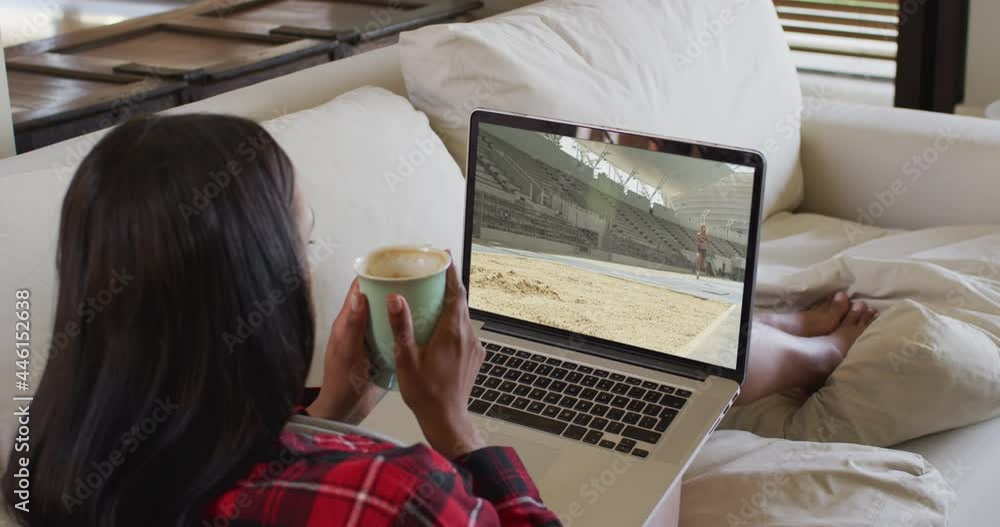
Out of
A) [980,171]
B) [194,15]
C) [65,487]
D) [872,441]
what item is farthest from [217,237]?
[980,171]

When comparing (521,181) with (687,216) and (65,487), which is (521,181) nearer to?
(687,216)

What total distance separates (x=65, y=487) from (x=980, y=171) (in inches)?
68.2

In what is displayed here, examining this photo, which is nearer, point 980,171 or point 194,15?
point 194,15

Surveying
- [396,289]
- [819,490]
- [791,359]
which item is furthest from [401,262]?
[791,359]

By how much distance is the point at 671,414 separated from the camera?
3.59 feet

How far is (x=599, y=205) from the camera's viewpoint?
3.89 feet

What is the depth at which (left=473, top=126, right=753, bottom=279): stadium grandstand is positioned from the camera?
112cm

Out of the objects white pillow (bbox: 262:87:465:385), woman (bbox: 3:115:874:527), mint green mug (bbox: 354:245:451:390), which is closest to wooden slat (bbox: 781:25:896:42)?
white pillow (bbox: 262:87:465:385)

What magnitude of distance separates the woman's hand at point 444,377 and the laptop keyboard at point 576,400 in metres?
0.21

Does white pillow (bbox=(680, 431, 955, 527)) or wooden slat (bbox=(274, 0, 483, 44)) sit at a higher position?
wooden slat (bbox=(274, 0, 483, 44))

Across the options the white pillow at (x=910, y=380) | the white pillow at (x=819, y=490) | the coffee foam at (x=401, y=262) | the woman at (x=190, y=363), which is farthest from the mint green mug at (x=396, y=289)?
the white pillow at (x=910, y=380)

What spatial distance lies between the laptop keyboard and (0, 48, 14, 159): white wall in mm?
621

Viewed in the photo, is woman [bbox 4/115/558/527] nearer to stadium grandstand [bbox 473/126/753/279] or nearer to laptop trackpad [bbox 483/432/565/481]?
laptop trackpad [bbox 483/432/565/481]

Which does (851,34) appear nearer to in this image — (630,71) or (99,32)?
(630,71)
